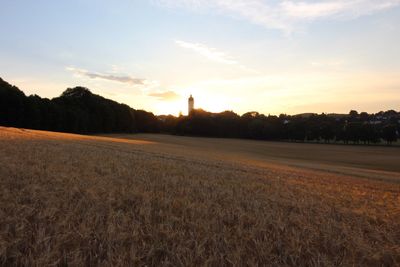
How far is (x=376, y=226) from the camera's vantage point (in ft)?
28.0

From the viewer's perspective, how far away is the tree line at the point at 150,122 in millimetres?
81688

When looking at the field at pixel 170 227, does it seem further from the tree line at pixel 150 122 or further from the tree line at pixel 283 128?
the tree line at pixel 283 128

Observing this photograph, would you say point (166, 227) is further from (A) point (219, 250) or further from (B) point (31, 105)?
(B) point (31, 105)

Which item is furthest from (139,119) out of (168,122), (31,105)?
(31,105)

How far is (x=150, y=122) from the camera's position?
144125 millimetres

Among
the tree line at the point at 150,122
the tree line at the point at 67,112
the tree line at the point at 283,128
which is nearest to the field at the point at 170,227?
the tree line at the point at 67,112

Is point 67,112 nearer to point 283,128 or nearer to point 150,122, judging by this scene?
point 150,122

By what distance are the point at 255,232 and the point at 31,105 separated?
8423 centimetres

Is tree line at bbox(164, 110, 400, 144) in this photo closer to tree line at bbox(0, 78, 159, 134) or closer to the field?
tree line at bbox(0, 78, 159, 134)

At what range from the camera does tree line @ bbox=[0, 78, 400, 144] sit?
8169cm

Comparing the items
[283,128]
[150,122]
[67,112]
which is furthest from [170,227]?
[150,122]

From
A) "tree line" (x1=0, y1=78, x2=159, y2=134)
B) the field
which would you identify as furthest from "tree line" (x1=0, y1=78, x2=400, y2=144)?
the field

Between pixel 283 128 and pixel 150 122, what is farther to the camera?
pixel 150 122

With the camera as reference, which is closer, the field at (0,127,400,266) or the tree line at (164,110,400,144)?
the field at (0,127,400,266)
